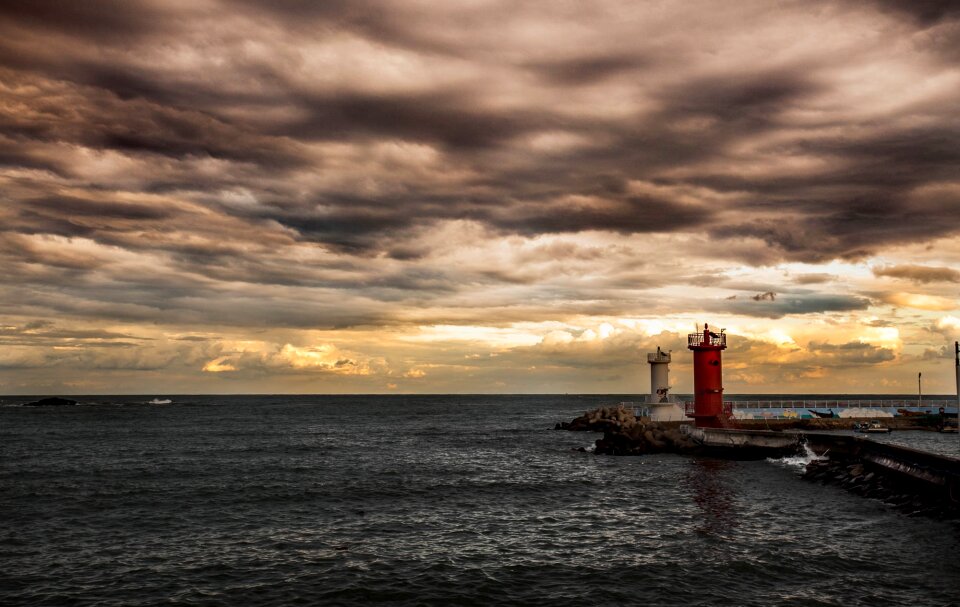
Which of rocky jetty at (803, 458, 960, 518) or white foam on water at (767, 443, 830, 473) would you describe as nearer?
rocky jetty at (803, 458, 960, 518)

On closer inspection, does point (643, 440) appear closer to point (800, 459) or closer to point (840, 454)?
point (800, 459)

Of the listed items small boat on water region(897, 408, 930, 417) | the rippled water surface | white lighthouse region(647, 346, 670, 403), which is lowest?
the rippled water surface

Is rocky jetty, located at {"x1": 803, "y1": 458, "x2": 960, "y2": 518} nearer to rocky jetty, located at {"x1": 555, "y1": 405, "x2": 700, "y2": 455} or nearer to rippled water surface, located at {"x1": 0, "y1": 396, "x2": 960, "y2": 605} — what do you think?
rippled water surface, located at {"x1": 0, "y1": 396, "x2": 960, "y2": 605}

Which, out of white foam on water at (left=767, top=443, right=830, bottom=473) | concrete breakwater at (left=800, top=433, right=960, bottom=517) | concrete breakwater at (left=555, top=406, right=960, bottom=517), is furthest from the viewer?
white foam on water at (left=767, top=443, right=830, bottom=473)

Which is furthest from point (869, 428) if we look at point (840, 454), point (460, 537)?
point (460, 537)

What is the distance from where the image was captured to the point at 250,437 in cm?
7575

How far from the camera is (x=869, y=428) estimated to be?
66.7m

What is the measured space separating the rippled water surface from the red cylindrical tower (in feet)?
28.8

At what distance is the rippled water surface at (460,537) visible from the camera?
18953mm

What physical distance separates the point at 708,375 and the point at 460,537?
35116 mm

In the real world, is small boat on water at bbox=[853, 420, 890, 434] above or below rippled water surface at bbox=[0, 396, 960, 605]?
above

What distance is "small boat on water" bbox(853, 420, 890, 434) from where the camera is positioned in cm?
6644

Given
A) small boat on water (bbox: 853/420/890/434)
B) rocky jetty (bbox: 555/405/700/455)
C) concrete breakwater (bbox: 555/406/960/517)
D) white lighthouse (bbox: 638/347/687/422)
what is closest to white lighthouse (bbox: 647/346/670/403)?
white lighthouse (bbox: 638/347/687/422)

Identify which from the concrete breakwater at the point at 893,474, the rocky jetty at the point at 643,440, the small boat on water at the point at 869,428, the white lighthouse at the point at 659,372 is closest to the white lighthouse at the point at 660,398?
the white lighthouse at the point at 659,372
